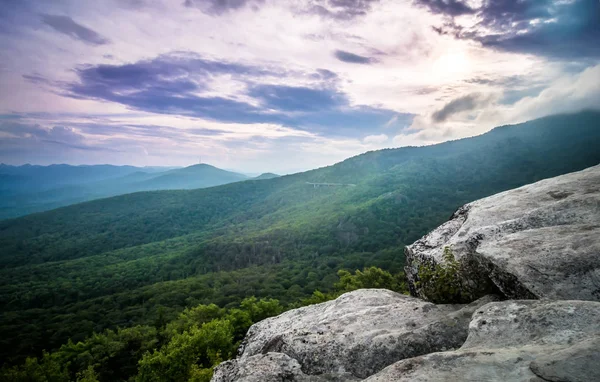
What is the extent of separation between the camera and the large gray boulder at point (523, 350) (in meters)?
4.34

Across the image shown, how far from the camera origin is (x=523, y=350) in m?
5.17


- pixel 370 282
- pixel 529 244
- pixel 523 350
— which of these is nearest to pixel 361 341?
pixel 523 350

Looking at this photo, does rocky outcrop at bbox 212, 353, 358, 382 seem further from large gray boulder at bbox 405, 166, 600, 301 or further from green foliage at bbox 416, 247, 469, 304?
large gray boulder at bbox 405, 166, 600, 301

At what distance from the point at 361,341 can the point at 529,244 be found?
5.27 m

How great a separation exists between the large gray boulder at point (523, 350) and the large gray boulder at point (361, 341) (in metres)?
1.32

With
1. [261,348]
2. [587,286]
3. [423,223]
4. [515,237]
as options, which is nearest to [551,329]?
[587,286]

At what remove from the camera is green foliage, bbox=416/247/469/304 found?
918 cm

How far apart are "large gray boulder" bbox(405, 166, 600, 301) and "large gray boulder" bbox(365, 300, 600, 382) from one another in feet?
3.56

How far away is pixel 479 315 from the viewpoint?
22.0 ft

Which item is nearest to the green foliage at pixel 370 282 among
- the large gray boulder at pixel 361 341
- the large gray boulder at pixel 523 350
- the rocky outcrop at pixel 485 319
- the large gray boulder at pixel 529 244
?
the large gray boulder at pixel 529 244

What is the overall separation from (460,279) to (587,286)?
3031 mm

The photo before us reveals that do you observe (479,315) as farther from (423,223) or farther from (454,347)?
(423,223)

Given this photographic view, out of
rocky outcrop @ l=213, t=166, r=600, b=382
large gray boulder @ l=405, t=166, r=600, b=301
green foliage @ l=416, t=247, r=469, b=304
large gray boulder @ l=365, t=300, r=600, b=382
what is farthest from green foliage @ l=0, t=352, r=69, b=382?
large gray boulder @ l=365, t=300, r=600, b=382

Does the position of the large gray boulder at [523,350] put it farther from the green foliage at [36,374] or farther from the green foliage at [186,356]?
the green foliage at [36,374]
